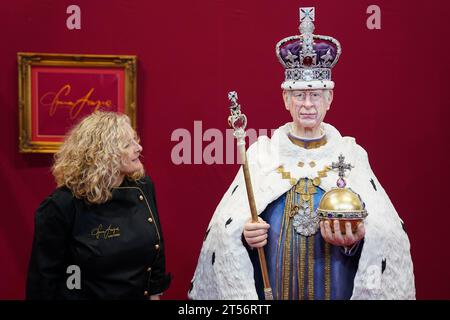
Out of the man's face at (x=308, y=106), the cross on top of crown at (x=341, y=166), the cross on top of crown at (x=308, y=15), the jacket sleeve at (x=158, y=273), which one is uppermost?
the cross on top of crown at (x=308, y=15)

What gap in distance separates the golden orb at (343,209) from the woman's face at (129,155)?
2.50ft

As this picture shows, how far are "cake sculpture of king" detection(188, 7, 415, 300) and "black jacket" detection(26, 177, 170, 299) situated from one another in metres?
0.37

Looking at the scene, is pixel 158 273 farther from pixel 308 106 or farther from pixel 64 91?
pixel 64 91

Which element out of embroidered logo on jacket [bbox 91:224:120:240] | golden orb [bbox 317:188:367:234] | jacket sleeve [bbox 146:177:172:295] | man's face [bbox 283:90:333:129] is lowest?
jacket sleeve [bbox 146:177:172:295]

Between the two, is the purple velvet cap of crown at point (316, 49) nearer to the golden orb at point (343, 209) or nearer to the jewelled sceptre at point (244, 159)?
the jewelled sceptre at point (244, 159)

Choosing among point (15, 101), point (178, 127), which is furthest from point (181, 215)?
point (15, 101)

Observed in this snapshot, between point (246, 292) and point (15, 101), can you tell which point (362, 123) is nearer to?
point (246, 292)

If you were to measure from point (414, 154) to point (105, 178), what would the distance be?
6.08ft

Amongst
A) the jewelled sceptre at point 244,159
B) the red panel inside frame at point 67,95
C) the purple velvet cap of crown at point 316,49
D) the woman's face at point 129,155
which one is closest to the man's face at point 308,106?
the purple velvet cap of crown at point 316,49

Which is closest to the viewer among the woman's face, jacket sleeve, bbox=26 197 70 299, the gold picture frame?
jacket sleeve, bbox=26 197 70 299

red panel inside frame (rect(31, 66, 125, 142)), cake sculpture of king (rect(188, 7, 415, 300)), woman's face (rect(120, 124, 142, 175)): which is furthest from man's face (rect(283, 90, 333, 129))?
red panel inside frame (rect(31, 66, 125, 142))

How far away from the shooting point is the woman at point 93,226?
2.71 meters

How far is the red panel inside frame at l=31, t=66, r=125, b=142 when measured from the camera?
3777 millimetres

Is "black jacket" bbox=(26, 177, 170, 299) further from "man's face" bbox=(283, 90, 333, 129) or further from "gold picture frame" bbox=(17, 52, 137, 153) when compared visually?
"gold picture frame" bbox=(17, 52, 137, 153)
